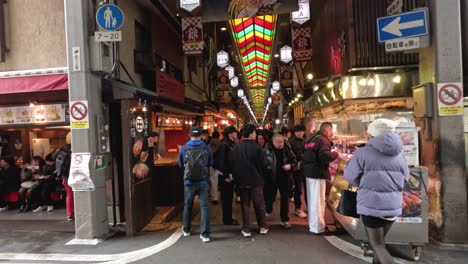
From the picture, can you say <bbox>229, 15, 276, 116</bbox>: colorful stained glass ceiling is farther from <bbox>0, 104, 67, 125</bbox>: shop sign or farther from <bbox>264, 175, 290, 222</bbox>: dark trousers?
<bbox>0, 104, 67, 125</bbox>: shop sign

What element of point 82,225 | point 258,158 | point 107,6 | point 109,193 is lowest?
point 82,225

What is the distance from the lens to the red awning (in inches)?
255

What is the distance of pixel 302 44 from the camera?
1141 centimetres

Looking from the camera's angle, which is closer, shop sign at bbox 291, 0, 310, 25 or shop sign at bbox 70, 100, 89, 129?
shop sign at bbox 70, 100, 89, 129

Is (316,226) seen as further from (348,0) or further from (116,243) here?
(348,0)

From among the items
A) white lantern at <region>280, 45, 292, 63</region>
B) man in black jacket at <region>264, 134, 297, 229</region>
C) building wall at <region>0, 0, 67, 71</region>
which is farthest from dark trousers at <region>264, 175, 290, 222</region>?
white lantern at <region>280, 45, 292, 63</region>

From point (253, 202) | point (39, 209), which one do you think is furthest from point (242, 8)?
point (39, 209)

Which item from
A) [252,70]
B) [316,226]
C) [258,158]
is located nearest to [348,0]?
[258,158]

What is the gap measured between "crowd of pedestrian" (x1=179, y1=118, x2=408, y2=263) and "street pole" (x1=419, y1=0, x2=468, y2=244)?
1.78 m

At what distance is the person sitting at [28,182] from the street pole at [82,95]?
344cm

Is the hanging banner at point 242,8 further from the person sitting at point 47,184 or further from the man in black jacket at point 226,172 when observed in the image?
the person sitting at point 47,184

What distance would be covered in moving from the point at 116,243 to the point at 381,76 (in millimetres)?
7230

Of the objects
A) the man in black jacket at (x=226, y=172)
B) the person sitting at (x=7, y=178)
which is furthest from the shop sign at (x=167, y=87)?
the person sitting at (x=7, y=178)

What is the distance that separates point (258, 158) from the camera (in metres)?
6.02
